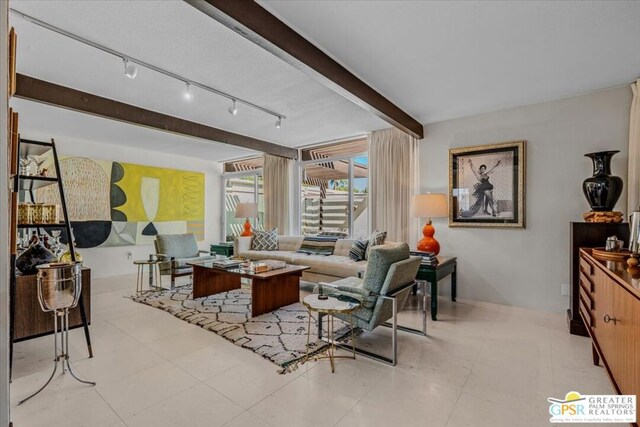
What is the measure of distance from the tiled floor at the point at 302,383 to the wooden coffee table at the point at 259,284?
28.7 inches

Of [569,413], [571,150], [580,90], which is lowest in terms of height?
[569,413]

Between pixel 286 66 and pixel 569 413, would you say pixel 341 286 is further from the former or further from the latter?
pixel 286 66

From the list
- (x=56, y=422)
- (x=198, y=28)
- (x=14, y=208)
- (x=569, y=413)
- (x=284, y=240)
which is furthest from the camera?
(x=284, y=240)

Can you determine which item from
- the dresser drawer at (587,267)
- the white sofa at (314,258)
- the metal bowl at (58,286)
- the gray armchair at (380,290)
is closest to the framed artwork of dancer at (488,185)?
the dresser drawer at (587,267)

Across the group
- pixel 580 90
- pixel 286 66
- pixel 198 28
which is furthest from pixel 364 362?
pixel 580 90

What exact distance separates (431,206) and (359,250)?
1233 millimetres

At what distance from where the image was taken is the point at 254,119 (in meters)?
4.50

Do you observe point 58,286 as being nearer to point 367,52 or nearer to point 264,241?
point 367,52

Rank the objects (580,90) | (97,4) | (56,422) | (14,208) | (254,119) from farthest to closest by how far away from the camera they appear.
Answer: (254,119), (580,90), (97,4), (56,422), (14,208)

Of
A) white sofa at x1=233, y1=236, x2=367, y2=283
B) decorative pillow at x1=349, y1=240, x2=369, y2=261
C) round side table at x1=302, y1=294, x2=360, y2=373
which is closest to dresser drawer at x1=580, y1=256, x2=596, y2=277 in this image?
round side table at x1=302, y1=294, x2=360, y2=373

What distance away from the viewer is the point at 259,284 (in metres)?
3.46

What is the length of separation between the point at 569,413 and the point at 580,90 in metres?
3.27

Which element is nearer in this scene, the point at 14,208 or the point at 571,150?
the point at 14,208

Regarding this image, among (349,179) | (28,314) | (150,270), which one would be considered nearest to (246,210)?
(150,270)
